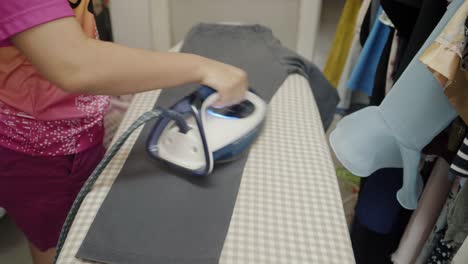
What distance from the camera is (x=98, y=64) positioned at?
574mm

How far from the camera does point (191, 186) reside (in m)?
0.69

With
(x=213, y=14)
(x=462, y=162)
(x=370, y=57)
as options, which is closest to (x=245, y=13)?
(x=213, y=14)

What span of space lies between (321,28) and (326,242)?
1238 millimetres

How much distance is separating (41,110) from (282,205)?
0.44 m

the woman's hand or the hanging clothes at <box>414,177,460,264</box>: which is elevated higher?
the woman's hand

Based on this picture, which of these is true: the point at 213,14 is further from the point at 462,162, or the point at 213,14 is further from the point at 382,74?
the point at 462,162

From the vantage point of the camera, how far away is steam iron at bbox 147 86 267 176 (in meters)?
0.71

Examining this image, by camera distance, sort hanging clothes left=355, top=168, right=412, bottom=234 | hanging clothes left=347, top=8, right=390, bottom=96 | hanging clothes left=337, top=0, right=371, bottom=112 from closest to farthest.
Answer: hanging clothes left=355, top=168, right=412, bottom=234 < hanging clothes left=347, top=8, right=390, bottom=96 < hanging clothes left=337, top=0, right=371, bottom=112

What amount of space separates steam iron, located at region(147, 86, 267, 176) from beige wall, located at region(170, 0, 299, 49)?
2.08ft

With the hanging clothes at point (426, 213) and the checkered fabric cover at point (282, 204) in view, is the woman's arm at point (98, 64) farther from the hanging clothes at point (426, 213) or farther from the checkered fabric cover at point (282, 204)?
the hanging clothes at point (426, 213)

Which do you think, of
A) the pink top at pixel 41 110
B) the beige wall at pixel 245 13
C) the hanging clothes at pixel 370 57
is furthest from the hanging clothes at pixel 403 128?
the beige wall at pixel 245 13

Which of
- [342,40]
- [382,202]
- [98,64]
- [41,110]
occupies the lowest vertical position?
[382,202]

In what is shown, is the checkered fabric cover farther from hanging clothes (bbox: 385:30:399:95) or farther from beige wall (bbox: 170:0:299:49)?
beige wall (bbox: 170:0:299:49)

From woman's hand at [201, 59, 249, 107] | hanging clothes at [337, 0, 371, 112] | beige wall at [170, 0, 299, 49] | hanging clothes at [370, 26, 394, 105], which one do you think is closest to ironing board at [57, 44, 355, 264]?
woman's hand at [201, 59, 249, 107]
